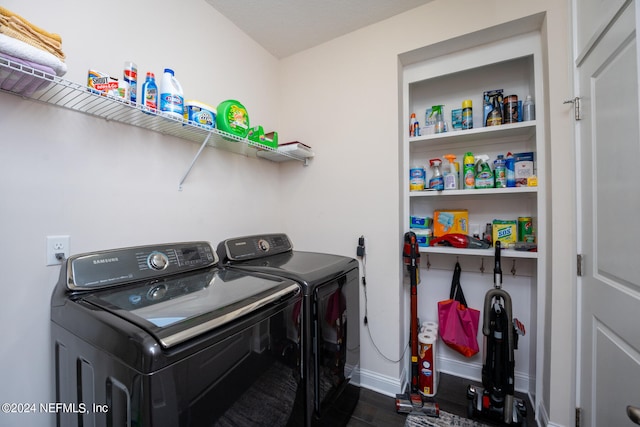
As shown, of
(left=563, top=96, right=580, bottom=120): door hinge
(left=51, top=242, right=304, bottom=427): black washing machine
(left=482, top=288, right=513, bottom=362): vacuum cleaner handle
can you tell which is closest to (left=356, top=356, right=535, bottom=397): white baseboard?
(left=482, top=288, right=513, bottom=362): vacuum cleaner handle

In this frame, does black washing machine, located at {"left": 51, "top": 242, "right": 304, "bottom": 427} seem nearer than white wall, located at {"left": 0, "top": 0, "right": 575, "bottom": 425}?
Yes

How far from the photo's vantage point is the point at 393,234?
1.92m

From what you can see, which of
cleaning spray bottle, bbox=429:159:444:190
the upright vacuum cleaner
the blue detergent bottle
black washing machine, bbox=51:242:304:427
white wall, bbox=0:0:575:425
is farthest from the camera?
cleaning spray bottle, bbox=429:159:444:190

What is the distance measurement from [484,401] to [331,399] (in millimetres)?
1053

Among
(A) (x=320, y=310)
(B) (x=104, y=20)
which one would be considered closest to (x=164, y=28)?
(B) (x=104, y=20)

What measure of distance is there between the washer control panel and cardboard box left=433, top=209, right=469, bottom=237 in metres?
1.67

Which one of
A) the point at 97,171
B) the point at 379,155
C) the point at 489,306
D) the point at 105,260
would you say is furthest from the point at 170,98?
the point at 489,306

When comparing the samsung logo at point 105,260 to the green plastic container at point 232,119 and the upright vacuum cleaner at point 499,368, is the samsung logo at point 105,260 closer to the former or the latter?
the green plastic container at point 232,119

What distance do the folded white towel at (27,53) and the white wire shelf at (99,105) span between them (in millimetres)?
28

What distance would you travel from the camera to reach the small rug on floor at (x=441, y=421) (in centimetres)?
161

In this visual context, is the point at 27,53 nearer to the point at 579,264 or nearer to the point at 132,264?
the point at 132,264

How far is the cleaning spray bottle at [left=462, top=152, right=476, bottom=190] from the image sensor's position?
1894mm

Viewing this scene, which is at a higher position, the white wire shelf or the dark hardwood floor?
the white wire shelf

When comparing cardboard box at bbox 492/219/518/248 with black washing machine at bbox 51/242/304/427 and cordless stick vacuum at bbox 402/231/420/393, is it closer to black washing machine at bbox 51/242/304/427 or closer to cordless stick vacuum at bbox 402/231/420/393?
cordless stick vacuum at bbox 402/231/420/393
